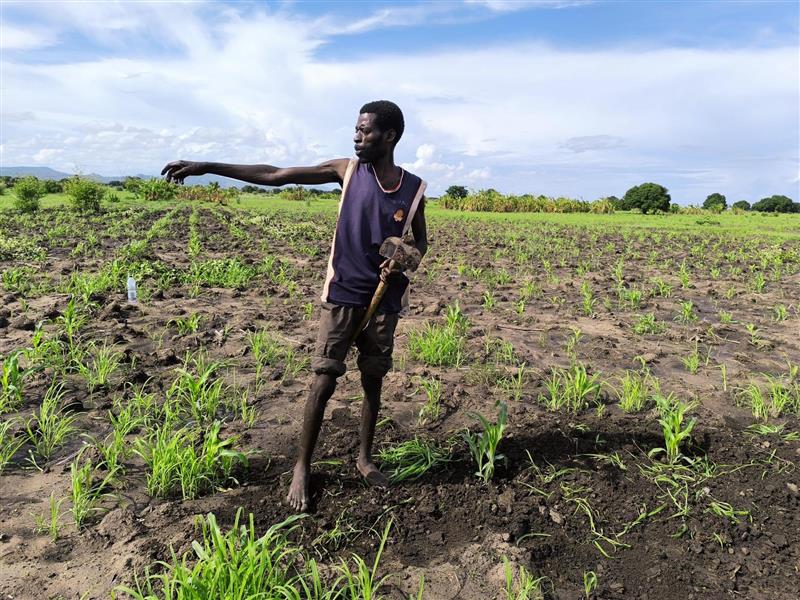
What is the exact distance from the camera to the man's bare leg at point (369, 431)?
3133 millimetres

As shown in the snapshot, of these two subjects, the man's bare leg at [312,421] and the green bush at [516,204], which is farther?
the green bush at [516,204]

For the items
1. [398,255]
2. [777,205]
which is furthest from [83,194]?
[777,205]

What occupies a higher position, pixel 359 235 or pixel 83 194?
pixel 83 194

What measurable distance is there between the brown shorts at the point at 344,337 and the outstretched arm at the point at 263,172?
0.67m

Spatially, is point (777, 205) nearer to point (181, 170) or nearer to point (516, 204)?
point (516, 204)

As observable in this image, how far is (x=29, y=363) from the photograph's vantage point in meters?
4.64

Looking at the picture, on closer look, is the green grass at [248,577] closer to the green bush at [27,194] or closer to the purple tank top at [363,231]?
the purple tank top at [363,231]

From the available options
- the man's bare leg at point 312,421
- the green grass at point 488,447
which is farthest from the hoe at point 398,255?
the green grass at point 488,447

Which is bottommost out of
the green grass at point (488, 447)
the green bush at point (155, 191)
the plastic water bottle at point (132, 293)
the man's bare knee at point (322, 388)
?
the green grass at point (488, 447)

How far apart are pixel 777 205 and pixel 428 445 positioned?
6224 cm

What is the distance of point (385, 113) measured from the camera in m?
2.83

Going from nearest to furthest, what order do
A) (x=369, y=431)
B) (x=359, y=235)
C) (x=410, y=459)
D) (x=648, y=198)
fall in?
1. (x=359, y=235)
2. (x=369, y=431)
3. (x=410, y=459)
4. (x=648, y=198)

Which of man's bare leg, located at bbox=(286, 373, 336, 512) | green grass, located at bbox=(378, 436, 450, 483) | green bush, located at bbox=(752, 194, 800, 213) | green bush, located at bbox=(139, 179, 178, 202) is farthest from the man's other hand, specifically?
green bush, located at bbox=(752, 194, 800, 213)

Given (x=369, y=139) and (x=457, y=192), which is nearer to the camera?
(x=369, y=139)
